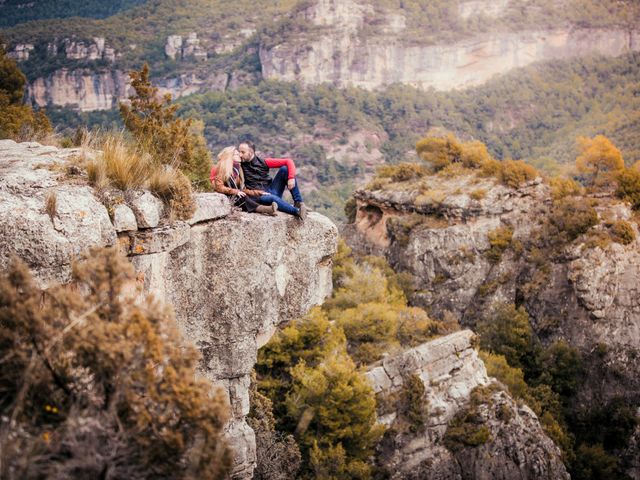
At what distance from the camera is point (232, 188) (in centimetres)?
917

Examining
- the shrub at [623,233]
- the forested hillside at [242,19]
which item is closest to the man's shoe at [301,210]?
the shrub at [623,233]

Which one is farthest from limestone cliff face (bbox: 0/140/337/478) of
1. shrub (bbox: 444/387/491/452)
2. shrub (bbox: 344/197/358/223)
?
shrub (bbox: 344/197/358/223)

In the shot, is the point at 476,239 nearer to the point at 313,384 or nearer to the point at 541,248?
the point at 541,248

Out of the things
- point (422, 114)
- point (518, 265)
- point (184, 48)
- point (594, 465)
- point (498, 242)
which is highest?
point (498, 242)

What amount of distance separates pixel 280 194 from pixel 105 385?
5.56m

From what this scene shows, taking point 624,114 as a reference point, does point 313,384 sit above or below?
above

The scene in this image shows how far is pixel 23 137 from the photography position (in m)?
10.4

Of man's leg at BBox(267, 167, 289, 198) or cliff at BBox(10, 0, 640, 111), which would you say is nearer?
man's leg at BBox(267, 167, 289, 198)

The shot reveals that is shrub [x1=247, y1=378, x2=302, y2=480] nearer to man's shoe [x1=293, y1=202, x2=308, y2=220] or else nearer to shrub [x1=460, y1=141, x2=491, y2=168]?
man's shoe [x1=293, y1=202, x2=308, y2=220]

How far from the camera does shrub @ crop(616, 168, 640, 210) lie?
33.9 m

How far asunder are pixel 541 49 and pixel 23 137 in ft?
397

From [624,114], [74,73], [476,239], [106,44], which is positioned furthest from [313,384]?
[106,44]

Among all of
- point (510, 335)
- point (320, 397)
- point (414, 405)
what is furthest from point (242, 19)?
point (320, 397)

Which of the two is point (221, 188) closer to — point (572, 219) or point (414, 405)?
point (414, 405)
